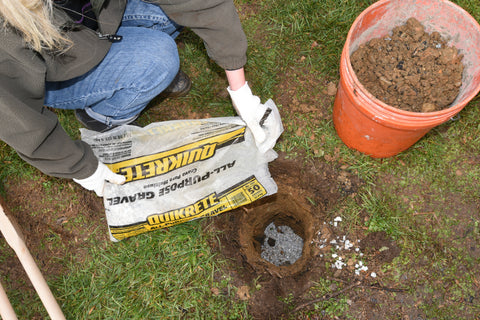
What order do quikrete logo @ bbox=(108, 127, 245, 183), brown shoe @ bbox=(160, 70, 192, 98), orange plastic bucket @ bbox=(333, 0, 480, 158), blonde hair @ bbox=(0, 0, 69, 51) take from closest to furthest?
blonde hair @ bbox=(0, 0, 69, 51) < orange plastic bucket @ bbox=(333, 0, 480, 158) < quikrete logo @ bbox=(108, 127, 245, 183) < brown shoe @ bbox=(160, 70, 192, 98)

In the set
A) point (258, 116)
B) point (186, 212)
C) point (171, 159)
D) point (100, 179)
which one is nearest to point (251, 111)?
point (258, 116)

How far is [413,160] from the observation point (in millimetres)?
1954

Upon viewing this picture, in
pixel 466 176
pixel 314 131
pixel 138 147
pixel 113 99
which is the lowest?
pixel 466 176

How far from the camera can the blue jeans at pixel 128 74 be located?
5.35 feet

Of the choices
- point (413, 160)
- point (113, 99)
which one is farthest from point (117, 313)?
point (413, 160)

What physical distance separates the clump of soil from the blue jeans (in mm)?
943

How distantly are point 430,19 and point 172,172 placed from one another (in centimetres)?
145

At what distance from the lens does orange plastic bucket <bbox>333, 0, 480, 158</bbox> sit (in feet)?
4.90

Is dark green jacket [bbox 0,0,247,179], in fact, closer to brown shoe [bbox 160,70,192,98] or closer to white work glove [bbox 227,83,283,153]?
white work glove [bbox 227,83,283,153]

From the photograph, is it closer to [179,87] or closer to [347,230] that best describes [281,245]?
[347,230]

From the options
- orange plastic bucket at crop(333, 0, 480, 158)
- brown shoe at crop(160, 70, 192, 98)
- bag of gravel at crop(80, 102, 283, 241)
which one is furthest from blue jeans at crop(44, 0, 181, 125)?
orange plastic bucket at crop(333, 0, 480, 158)

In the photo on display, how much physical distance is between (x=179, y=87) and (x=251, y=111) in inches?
21.6

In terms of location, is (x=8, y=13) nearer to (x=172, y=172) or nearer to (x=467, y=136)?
(x=172, y=172)

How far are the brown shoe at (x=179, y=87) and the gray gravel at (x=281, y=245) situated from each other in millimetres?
959
